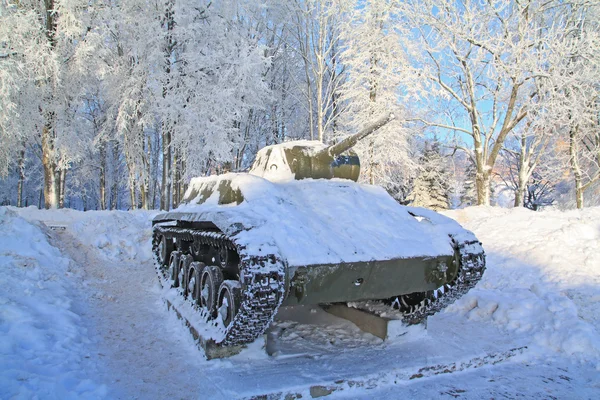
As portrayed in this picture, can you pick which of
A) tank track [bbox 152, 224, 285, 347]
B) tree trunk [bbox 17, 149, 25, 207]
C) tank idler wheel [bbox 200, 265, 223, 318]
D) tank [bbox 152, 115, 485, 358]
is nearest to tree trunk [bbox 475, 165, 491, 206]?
tank [bbox 152, 115, 485, 358]

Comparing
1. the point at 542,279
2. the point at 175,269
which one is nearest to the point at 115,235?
the point at 175,269

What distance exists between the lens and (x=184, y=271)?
6152mm

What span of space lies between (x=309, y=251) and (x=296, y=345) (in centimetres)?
147

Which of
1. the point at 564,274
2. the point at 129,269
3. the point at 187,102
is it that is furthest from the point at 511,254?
the point at 187,102

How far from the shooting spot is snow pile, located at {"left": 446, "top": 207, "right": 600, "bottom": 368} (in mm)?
4867

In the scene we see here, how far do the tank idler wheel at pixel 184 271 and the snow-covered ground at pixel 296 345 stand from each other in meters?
0.45

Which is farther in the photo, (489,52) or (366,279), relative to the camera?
(489,52)

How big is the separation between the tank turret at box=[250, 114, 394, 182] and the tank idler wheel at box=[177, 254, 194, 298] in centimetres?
162

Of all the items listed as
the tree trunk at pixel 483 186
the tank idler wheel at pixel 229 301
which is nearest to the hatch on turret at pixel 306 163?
the tank idler wheel at pixel 229 301

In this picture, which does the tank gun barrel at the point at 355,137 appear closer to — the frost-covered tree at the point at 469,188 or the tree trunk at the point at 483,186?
the tree trunk at the point at 483,186

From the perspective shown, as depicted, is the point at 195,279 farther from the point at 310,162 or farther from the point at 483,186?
the point at 483,186

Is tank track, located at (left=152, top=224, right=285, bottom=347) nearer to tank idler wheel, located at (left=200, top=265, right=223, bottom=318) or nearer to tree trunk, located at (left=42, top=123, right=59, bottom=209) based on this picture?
tank idler wheel, located at (left=200, top=265, right=223, bottom=318)

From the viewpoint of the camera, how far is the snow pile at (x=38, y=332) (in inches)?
124

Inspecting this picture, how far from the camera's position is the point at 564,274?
742 centimetres
